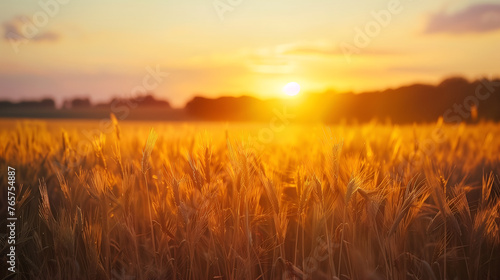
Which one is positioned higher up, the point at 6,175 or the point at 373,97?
the point at 373,97

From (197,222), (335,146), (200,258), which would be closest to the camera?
(335,146)

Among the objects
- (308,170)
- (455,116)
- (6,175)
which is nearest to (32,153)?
(6,175)

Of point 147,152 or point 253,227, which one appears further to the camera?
point 253,227

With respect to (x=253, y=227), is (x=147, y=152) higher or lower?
higher

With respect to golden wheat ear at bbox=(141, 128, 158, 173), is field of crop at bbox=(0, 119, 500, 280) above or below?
below

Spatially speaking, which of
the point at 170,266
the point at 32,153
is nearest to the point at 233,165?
the point at 170,266

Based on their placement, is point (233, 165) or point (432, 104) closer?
point (233, 165)

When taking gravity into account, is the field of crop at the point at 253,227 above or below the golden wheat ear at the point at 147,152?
below

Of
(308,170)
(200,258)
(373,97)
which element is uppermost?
(373,97)

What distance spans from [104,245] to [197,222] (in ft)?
1.86

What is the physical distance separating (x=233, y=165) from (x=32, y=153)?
2021mm

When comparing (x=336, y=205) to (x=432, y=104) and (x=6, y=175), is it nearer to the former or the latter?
(x=6, y=175)

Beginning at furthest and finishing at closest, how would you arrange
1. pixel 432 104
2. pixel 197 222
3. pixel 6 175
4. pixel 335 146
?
pixel 432 104 < pixel 6 175 < pixel 197 222 < pixel 335 146

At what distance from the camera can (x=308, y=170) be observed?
1.64m
